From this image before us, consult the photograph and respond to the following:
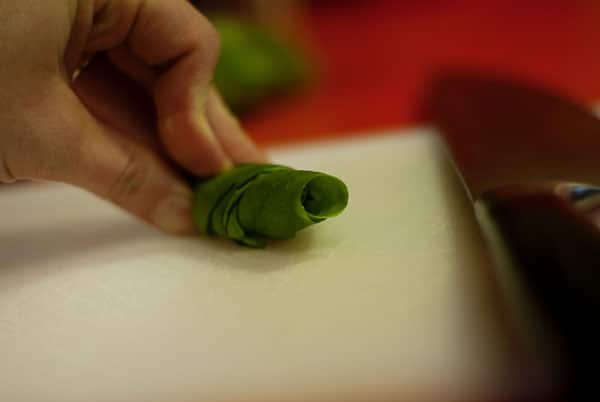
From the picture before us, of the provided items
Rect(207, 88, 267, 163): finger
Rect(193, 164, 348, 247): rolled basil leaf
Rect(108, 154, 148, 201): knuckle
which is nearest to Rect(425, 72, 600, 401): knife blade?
Rect(193, 164, 348, 247): rolled basil leaf

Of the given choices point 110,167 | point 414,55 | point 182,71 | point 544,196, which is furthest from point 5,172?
point 414,55

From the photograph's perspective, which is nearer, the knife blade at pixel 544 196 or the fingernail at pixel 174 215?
the knife blade at pixel 544 196

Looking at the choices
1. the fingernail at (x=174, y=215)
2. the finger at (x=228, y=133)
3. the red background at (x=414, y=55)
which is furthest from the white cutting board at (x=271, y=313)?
the red background at (x=414, y=55)

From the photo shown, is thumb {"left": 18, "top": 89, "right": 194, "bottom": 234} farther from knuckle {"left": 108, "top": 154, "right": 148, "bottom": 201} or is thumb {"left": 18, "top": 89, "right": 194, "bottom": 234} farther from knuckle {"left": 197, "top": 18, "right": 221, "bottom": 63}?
knuckle {"left": 197, "top": 18, "right": 221, "bottom": 63}

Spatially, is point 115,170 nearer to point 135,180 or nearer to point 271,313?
point 135,180

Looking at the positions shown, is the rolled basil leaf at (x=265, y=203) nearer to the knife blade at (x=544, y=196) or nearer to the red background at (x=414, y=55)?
the knife blade at (x=544, y=196)

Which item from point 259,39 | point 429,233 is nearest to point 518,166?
point 429,233
